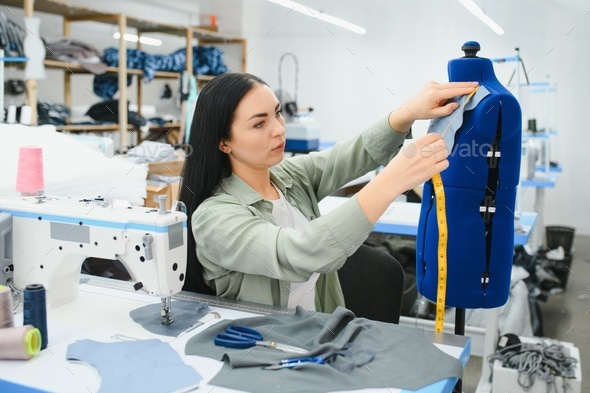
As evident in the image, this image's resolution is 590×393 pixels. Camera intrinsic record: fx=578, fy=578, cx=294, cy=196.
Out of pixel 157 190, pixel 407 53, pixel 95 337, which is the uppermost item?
pixel 407 53

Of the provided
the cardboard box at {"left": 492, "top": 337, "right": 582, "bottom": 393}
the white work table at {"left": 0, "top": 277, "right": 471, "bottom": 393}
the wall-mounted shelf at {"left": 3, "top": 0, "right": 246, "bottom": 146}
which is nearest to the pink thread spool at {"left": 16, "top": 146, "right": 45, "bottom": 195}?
the white work table at {"left": 0, "top": 277, "right": 471, "bottom": 393}

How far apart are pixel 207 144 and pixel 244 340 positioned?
1.78 feet

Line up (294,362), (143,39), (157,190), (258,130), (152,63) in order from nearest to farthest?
(294,362), (258,130), (157,190), (152,63), (143,39)

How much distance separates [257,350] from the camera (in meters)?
1.07

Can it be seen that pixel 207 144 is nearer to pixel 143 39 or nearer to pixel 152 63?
pixel 152 63

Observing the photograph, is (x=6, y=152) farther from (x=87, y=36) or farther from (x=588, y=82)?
(x=588, y=82)

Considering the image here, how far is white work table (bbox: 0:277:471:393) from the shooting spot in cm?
98

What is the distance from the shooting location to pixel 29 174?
145cm

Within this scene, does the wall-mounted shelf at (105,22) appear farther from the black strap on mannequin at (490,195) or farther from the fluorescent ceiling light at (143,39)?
the black strap on mannequin at (490,195)

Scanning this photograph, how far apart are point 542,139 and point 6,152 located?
14.2ft

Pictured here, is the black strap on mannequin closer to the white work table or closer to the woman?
the woman

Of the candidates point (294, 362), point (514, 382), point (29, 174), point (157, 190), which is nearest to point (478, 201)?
point (294, 362)

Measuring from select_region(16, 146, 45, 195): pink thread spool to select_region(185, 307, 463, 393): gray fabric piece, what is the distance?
633 mm

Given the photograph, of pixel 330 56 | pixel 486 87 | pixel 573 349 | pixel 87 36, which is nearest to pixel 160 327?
pixel 486 87
